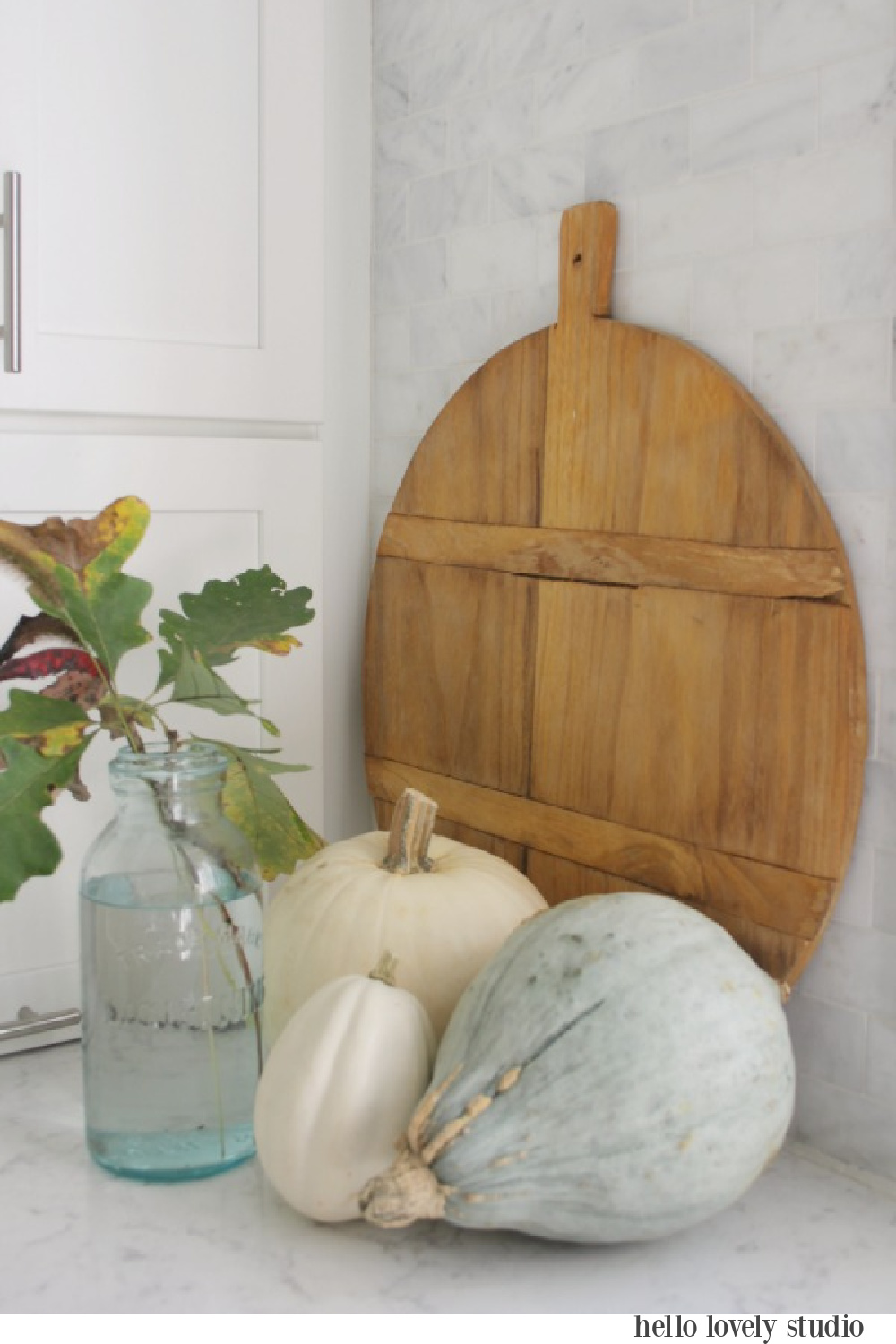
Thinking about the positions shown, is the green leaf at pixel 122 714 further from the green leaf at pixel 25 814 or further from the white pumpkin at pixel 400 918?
the white pumpkin at pixel 400 918

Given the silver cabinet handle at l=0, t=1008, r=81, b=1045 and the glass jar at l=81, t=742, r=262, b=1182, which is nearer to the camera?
the glass jar at l=81, t=742, r=262, b=1182

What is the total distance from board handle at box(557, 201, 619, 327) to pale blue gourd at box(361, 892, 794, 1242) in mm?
519

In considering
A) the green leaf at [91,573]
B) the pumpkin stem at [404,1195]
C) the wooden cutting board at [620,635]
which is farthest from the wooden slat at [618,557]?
the pumpkin stem at [404,1195]

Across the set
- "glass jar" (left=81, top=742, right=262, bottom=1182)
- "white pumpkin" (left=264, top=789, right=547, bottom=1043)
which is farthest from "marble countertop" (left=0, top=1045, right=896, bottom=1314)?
"white pumpkin" (left=264, top=789, right=547, bottom=1043)

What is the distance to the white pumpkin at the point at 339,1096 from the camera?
2.98 feet

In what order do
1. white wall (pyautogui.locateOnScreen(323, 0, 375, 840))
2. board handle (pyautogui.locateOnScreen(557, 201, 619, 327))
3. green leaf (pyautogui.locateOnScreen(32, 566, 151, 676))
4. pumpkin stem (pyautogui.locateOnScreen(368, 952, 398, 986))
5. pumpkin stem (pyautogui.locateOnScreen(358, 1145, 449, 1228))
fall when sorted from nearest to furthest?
1. pumpkin stem (pyautogui.locateOnScreen(358, 1145, 449, 1228))
2. pumpkin stem (pyautogui.locateOnScreen(368, 952, 398, 986))
3. green leaf (pyautogui.locateOnScreen(32, 566, 151, 676))
4. board handle (pyautogui.locateOnScreen(557, 201, 619, 327))
5. white wall (pyautogui.locateOnScreen(323, 0, 375, 840))

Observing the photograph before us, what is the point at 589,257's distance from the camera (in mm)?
1186

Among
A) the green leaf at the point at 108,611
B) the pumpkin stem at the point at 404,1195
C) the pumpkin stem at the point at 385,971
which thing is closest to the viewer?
the pumpkin stem at the point at 404,1195

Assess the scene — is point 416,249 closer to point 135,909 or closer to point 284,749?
point 284,749

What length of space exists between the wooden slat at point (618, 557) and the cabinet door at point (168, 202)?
169 mm

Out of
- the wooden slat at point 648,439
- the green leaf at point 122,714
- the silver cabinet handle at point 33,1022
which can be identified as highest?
the wooden slat at point 648,439

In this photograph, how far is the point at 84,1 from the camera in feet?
4.04

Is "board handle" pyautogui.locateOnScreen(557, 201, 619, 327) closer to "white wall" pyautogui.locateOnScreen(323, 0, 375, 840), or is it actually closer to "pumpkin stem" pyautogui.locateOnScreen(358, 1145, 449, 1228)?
"white wall" pyautogui.locateOnScreen(323, 0, 375, 840)

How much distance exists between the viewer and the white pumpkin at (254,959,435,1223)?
0.91m
